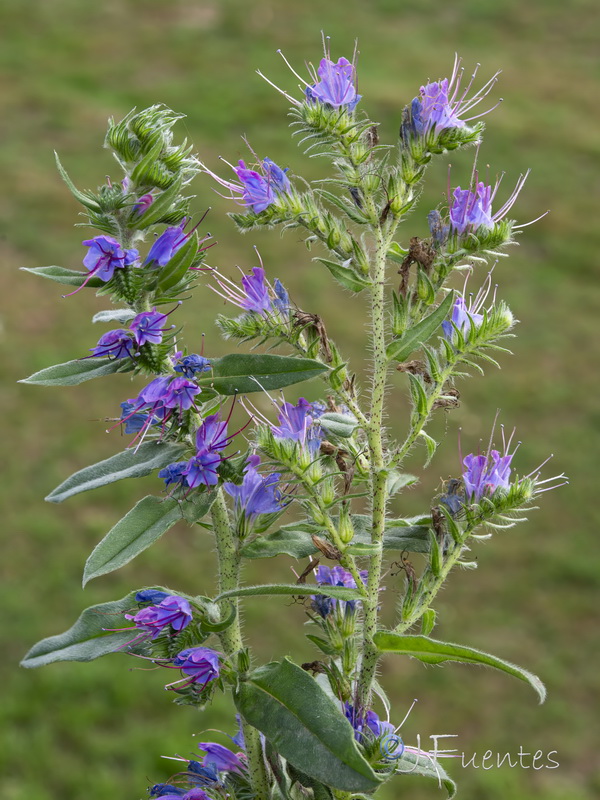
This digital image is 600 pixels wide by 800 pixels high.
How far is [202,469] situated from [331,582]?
0.31 metres

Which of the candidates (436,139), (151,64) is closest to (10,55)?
(151,64)

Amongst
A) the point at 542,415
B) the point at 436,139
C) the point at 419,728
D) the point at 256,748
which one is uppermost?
the point at 436,139

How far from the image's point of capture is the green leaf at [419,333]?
1340mm

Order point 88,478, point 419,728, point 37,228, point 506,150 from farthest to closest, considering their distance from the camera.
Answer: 1. point 506,150
2. point 37,228
3. point 419,728
4. point 88,478

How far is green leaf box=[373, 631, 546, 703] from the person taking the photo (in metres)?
1.21

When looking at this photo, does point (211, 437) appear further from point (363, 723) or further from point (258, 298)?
point (363, 723)

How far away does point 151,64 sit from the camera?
9852 millimetres

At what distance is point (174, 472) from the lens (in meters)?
1.30

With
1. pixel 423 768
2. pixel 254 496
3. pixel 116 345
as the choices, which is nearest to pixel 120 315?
pixel 116 345

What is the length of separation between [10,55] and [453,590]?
290 inches

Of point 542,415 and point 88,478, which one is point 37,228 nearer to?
point 542,415

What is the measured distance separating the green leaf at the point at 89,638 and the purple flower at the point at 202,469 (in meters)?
0.22

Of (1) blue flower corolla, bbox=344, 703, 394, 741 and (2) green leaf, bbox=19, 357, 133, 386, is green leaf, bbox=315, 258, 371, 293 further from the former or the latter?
(1) blue flower corolla, bbox=344, 703, 394, 741

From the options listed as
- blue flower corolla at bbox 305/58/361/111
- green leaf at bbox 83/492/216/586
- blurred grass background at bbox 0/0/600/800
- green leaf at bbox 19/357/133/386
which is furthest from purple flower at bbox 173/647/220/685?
blurred grass background at bbox 0/0/600/800
